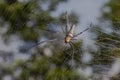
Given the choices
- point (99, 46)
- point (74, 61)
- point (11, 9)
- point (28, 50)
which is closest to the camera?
point (99, 46)

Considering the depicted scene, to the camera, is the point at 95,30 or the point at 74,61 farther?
the point at 74,61

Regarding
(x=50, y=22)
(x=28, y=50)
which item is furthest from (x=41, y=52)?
(x=50, y=22)

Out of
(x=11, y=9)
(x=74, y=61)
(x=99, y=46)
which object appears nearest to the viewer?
(x=99, y=46)

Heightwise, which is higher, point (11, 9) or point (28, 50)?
point (11, 9)

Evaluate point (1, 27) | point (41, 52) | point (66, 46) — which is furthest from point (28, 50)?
point (66, 46)

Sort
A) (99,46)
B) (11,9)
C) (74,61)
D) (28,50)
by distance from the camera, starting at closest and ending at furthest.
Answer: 1. (99,46)
2. (74,61)
3. (11,9)
4. (28,50)

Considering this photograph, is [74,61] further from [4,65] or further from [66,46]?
[4,65]

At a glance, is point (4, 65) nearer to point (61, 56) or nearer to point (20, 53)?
point (20, 53)

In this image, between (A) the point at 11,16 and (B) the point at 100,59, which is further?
(A) the point at 11,16

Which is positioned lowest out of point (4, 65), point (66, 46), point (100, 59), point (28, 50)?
point (4, 65)
